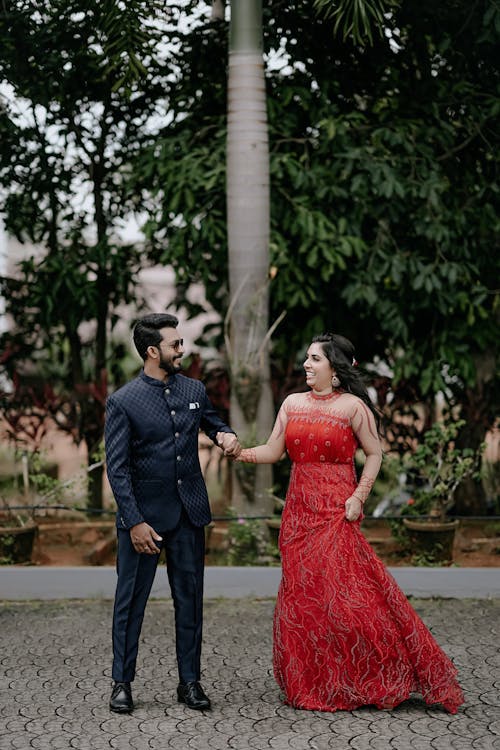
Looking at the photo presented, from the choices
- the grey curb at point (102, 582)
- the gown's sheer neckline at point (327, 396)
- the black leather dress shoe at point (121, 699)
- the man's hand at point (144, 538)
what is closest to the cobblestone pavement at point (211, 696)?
the black leather dress shoe at point (121, 699)

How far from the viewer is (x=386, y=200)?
Result: 335 inches

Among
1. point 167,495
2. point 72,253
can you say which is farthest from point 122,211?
point 167,495

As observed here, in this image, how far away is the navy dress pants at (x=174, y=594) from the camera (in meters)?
4.99

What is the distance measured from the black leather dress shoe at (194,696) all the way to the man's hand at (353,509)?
1063 millimetres

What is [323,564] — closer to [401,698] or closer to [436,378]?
[401,698]

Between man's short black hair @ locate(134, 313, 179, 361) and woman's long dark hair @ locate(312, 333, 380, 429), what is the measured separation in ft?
2.45

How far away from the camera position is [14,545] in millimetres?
8016

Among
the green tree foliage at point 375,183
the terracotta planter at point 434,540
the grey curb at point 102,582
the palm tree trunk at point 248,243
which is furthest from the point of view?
the green tree foliage at point 375,183

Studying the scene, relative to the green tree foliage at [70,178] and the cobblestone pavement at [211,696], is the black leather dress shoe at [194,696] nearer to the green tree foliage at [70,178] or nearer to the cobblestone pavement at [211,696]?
the cobblestone pavement at [211,696]

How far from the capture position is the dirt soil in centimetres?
819

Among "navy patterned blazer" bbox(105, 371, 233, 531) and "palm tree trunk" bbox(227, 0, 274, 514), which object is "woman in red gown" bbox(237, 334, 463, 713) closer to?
"navy patterned blazer" bbox(105, 371, 233, 531)

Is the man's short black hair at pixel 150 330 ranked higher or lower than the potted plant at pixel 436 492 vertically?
higher

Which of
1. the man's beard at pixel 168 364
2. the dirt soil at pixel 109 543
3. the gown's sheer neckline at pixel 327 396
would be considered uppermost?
the man's beard at pixel 168 364

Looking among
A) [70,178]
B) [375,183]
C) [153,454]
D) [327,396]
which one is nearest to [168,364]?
[153,454]
